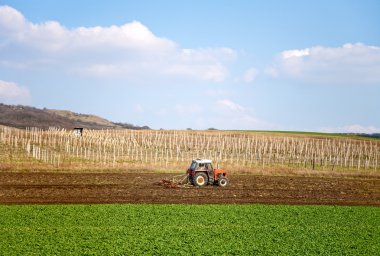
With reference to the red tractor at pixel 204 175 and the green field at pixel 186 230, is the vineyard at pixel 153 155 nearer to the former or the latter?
the red tractor at pixel 204 175

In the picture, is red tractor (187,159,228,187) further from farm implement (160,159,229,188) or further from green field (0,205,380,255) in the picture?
green field (0,205,380,255)

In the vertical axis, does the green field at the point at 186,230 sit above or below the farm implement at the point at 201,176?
below

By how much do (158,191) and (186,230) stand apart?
10412 mm

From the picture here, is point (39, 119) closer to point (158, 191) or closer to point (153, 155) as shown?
point (153, 155)

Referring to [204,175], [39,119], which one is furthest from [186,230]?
[39,119]

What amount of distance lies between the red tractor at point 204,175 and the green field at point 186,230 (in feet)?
21.0

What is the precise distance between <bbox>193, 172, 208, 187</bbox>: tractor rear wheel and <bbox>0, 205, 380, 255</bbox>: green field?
6.38 m

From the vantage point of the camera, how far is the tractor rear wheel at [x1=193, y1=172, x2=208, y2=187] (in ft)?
93.2

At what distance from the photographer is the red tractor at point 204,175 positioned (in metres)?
28.4

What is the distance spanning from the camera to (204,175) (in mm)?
28641

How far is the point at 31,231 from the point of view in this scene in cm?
1608

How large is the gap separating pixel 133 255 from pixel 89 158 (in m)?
35.3

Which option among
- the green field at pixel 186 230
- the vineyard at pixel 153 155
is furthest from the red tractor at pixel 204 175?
the vineyard at pixel 153 155

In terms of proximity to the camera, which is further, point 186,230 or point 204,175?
point 204,175
